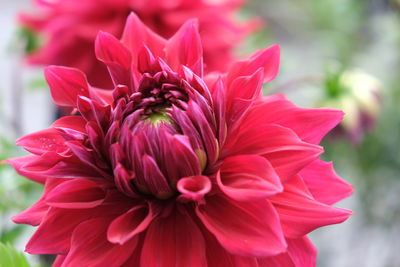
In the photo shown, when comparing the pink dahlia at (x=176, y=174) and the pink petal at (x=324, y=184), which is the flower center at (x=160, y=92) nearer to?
the pink dahlia at (x=176, y=174)

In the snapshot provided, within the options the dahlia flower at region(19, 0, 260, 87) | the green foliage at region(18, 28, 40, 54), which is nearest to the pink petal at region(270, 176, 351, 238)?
the dahlia flower at region(19, 0, 260, 87)

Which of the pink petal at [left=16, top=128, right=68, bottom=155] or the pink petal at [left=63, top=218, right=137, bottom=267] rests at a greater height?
the pink petal at [left=16, top=128, right=68, bottom=155]

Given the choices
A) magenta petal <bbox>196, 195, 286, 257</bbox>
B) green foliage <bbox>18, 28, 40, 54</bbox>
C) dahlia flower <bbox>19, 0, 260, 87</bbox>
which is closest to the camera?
magenta petal <bbox>196, 195, 286, 257</bbox>

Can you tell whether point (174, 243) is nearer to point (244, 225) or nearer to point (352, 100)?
point (244, 225)

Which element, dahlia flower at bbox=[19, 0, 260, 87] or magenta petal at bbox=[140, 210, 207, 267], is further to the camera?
dahlia flower at bbox=[19, 0, 260, 87]

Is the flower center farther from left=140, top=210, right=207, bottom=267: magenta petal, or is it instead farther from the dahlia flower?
the dahlia flower

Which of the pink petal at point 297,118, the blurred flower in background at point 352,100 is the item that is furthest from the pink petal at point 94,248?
the blurred flower in background at point 352,100
